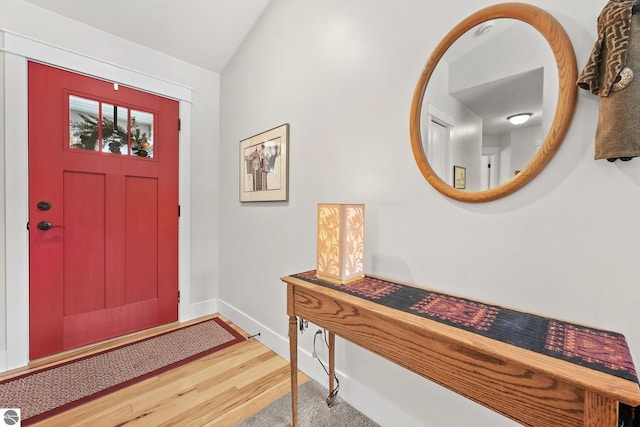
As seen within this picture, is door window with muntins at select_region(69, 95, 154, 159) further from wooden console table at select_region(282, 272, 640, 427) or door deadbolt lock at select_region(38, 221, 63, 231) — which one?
wooden console table at select_region(282, 272, 640, 427)

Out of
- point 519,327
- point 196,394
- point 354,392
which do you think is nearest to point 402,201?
point 519,327

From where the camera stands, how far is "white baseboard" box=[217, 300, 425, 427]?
4.36ft

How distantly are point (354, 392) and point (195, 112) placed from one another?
2629 mm

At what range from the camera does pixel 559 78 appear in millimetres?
898

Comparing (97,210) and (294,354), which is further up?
(97,210)

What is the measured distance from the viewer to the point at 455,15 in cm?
114

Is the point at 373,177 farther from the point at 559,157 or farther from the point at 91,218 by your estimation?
the point at 91,218

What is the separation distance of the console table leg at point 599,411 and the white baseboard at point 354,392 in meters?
0.86

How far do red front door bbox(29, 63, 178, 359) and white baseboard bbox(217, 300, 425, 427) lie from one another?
110 cm

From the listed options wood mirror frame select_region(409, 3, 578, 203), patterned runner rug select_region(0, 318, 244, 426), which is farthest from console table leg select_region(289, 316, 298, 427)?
patterned runner rug select_region(0, 318, 244, 426)

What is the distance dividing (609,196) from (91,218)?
2916 millimetres

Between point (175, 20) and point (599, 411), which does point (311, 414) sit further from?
point (175, 20)

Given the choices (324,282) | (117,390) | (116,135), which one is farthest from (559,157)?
(116,135)

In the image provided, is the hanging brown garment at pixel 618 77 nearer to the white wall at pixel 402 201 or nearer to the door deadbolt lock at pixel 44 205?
the white wall at pixel 402 201
